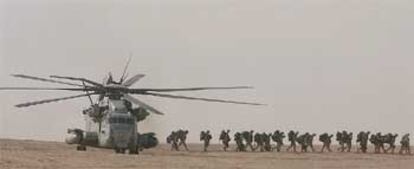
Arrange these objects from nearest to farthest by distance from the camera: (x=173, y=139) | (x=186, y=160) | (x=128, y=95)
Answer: (x=186, y=160)
(x=128, y=95)
(x=173, y=139)

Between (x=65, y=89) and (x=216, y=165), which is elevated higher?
(x=65, y=89)

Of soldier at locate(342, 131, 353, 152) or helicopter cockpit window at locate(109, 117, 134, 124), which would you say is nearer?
helicopter cockpit window at locate(109, 117, 134, 124)

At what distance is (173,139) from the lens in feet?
149

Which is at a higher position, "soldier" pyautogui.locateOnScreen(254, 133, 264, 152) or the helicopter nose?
"soldier" pyautogui.locateOnScreen(254, 133, 264, 152)

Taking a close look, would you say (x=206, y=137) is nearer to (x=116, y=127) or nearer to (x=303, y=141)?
(x=303, y=141)

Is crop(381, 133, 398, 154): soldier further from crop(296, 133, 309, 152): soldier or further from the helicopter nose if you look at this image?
the helicopter nose

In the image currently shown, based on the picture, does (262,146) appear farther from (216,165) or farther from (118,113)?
(216,165)

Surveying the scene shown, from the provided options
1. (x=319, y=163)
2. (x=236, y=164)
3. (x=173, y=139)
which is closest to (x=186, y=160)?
(x=236, y=164)

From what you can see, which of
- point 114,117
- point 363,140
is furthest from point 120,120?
point 363,140

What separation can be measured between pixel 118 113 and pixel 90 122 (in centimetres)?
283

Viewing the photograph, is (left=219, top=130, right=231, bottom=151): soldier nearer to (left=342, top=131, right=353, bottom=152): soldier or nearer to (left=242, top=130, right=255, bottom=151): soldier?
(left=242, top=130, right=255, bottom=151): soldier

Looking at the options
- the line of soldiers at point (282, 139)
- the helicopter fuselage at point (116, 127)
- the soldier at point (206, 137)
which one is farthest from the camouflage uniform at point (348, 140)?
the helicopter fuselage at point (116, 127)

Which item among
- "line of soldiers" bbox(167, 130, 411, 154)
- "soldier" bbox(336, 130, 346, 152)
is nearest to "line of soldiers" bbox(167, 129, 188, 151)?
"line of soldiers" bbox(167, 130, 411, 154)

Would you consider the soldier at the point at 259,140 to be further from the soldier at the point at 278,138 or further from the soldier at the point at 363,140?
the soldier at the point at 363,140
